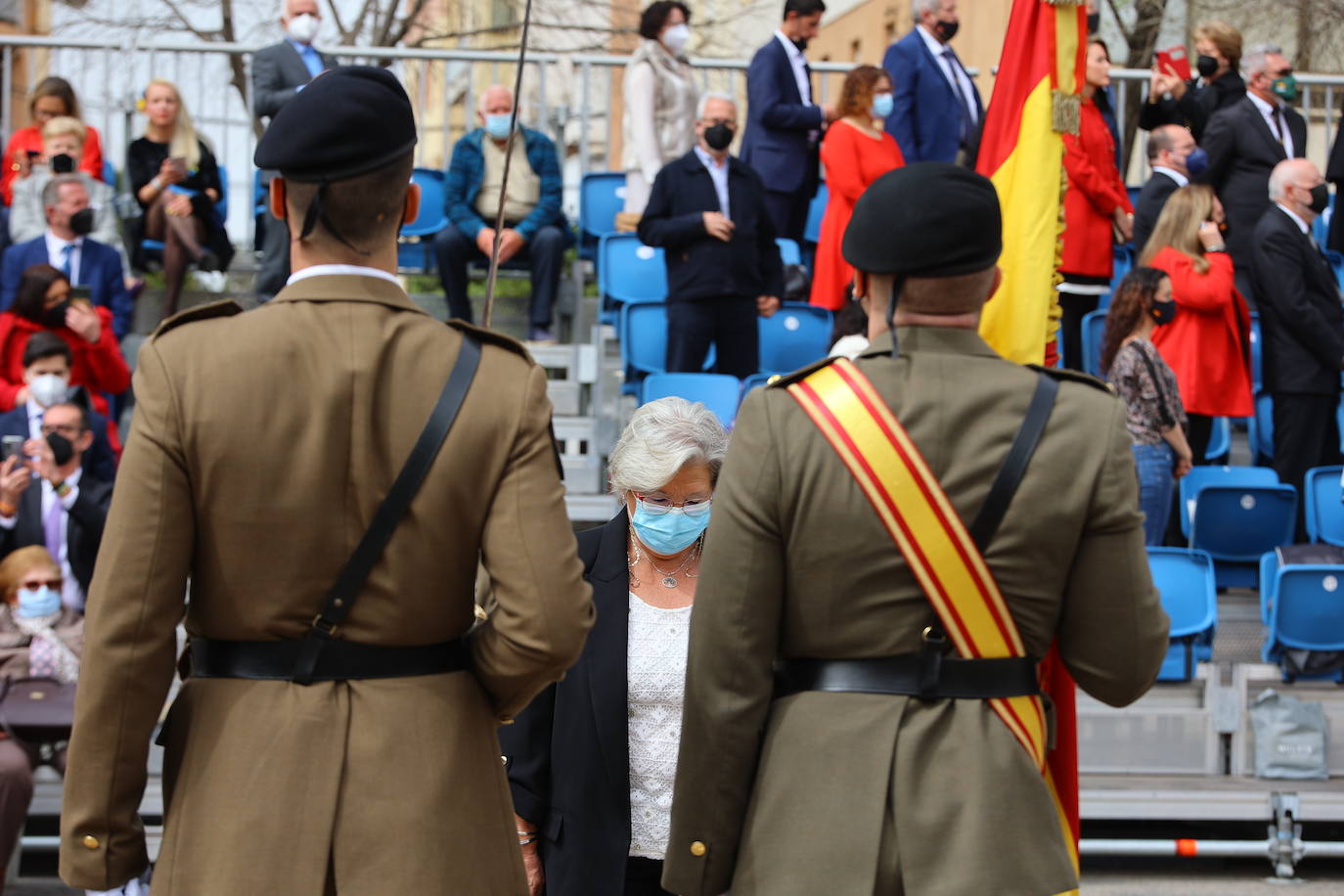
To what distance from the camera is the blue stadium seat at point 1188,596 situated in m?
7.02

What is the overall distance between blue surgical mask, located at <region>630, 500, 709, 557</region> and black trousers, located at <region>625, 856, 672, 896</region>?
630mm

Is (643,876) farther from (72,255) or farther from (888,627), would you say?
(72,255)

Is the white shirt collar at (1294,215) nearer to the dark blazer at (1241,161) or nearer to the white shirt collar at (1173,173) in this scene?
the white shirt collar at (1173,173)

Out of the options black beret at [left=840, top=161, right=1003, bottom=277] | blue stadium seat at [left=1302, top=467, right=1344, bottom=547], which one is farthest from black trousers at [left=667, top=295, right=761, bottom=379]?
black beret at [left=840, top=161, right=1003, bottom=277]

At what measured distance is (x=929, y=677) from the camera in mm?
2684

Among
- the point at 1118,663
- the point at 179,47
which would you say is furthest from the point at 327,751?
the point at 179,47

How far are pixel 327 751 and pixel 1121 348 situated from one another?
6.11m

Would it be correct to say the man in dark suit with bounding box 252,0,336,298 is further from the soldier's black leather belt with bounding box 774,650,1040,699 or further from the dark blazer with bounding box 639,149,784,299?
the soldier's black leather belt with bounding box 774,650,1040,699

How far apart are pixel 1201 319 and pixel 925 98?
235cm

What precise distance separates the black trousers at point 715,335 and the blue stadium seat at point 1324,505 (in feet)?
9.28

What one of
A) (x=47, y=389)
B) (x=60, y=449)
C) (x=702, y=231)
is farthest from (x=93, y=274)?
(x=702, y=231)

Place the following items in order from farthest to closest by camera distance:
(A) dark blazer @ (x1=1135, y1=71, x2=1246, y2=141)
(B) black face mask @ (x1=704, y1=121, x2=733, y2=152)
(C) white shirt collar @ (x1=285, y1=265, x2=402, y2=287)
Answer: (A) dark blazer @ (x1=1135, y1=71, x2=1246, y2=141) → (B) black face mask @ (x1=704, y1=121, x2=733, y2=152) → (C) white shirt collar @ (x1=285, y1=265, x2=402, y2=287)

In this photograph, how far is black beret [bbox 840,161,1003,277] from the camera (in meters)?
2.74

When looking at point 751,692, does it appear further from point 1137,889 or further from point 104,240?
point 104,240
